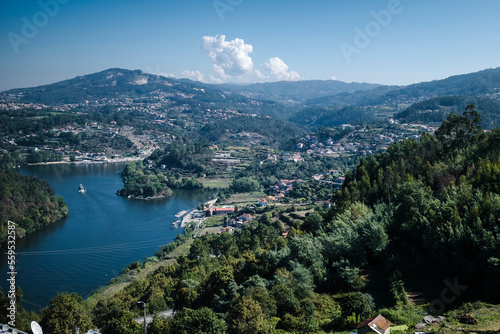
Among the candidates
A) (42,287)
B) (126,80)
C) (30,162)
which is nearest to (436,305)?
(42,287)

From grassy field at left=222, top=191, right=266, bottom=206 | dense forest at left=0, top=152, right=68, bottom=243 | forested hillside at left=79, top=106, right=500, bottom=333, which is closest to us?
forested hillside at left=79, top=106, right=500, bottom=333

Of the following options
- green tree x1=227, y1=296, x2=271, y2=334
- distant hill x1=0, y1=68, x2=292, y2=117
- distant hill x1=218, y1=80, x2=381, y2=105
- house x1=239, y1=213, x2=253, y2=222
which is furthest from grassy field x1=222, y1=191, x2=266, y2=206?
distant hill x1=218, y1=80, x2=381, y2=105

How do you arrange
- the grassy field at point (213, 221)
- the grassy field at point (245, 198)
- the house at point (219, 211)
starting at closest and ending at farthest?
the grassy field at point (213, 221) < the house at point (219, 211) < the grassy field at point (245, 198)

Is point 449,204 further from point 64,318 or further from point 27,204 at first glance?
point 27,204

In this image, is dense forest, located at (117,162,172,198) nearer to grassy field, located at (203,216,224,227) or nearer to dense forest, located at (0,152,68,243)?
dense forest, located at (0,152,68,243)

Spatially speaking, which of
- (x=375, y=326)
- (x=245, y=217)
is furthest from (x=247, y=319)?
(x=245, y=217)

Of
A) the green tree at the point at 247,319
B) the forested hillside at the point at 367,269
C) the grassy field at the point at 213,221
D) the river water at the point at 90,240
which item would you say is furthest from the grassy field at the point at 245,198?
the green tree at the point at 247,319

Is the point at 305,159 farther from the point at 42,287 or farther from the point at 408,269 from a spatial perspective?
the point at 408,269

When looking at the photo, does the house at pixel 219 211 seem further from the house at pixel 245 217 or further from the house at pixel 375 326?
the house at pixel 375 326
